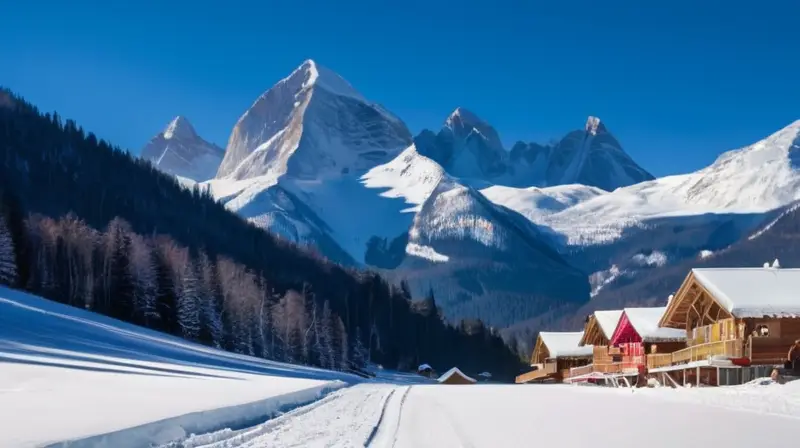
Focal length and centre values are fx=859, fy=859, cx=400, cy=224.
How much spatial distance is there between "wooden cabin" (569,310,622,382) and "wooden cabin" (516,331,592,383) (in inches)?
277

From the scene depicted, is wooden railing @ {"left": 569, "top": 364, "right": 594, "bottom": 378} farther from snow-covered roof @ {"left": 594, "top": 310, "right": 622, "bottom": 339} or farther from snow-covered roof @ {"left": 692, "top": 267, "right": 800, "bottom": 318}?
snow-covered roof @ {"left": 692, "top": 267, "right": 800, "bottom": 318}

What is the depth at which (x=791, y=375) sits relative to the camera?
3709cm

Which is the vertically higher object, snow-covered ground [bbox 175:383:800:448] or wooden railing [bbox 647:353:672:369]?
wooden railing [bbox 647:353:672:369]

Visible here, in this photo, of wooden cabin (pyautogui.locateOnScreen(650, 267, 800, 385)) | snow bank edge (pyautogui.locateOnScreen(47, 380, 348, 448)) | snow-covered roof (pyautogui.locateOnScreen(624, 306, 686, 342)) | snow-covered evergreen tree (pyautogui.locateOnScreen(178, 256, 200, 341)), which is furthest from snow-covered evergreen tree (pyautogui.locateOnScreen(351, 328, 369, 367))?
snow bank edge (pyautogui.locateOnScreen(47, 380, 348, 448))

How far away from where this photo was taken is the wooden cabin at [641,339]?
192 ft

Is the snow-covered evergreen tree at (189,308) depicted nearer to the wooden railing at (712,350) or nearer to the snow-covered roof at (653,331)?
the snow-covered roof at (653,331)

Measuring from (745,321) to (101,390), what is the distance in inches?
1188

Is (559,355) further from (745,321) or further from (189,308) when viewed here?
(745,321)

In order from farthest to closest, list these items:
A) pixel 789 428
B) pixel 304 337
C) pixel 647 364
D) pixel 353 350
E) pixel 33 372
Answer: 1. pixel 353 350
2. pixel 304 337
3. pixel 647 364
4. pixel 33 372
5. pixel 789 428

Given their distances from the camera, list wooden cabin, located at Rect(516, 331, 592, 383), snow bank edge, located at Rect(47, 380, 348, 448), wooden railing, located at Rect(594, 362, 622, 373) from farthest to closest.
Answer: wooden cabin, located at Rect(516, 331, 592, 383) → wooden railing, located at Rect(594, 362, 622, 373) → snow bank edge, located at Rect(47, 380, 348, 448)

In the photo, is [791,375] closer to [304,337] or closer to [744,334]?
[744,334]

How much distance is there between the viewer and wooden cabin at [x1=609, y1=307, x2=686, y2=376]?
58.7 meters

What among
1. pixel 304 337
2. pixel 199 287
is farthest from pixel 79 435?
pixel 304 337

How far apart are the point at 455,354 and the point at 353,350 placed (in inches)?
1974
